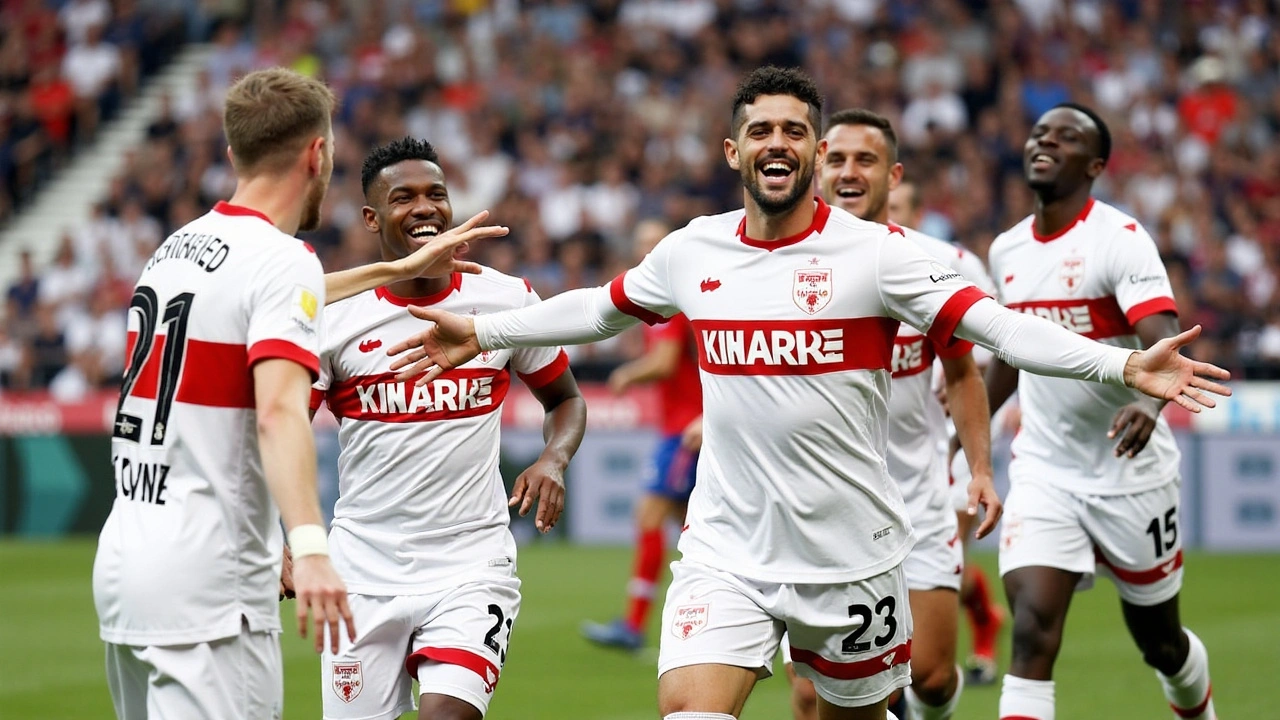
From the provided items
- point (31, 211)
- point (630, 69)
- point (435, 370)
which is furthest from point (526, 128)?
point (435, 370)

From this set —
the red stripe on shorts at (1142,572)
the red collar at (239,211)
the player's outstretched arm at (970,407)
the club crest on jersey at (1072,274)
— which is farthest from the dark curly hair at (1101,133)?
the red collar at (239,211)

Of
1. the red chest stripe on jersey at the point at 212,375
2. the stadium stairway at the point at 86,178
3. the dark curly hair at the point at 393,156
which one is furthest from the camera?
the stadium stairway at the point at 86,178

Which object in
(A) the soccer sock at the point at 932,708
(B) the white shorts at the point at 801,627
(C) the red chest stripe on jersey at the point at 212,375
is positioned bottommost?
(A) the soccer sock at the point at 932,708

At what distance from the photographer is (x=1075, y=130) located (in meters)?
7.46

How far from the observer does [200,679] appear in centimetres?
435

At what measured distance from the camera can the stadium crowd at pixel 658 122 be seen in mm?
18828

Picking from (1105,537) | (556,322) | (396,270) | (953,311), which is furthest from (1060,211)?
(396,270)

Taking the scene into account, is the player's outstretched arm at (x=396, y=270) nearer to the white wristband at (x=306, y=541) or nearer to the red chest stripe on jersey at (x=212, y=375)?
the red chest stripe on jersey at (x=212, y=375)

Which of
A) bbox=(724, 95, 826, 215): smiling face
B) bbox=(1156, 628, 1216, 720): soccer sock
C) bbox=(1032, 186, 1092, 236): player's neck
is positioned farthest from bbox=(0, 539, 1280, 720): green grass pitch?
bbox=(724, 95, 826, 215): smiling face

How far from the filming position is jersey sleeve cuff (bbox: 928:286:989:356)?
17.4 feet

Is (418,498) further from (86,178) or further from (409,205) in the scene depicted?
(86,178)

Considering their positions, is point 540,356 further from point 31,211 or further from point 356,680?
point 31,211

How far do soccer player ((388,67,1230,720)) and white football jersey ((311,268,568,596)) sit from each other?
23 centimetres

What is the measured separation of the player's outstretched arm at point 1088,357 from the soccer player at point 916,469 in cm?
183
